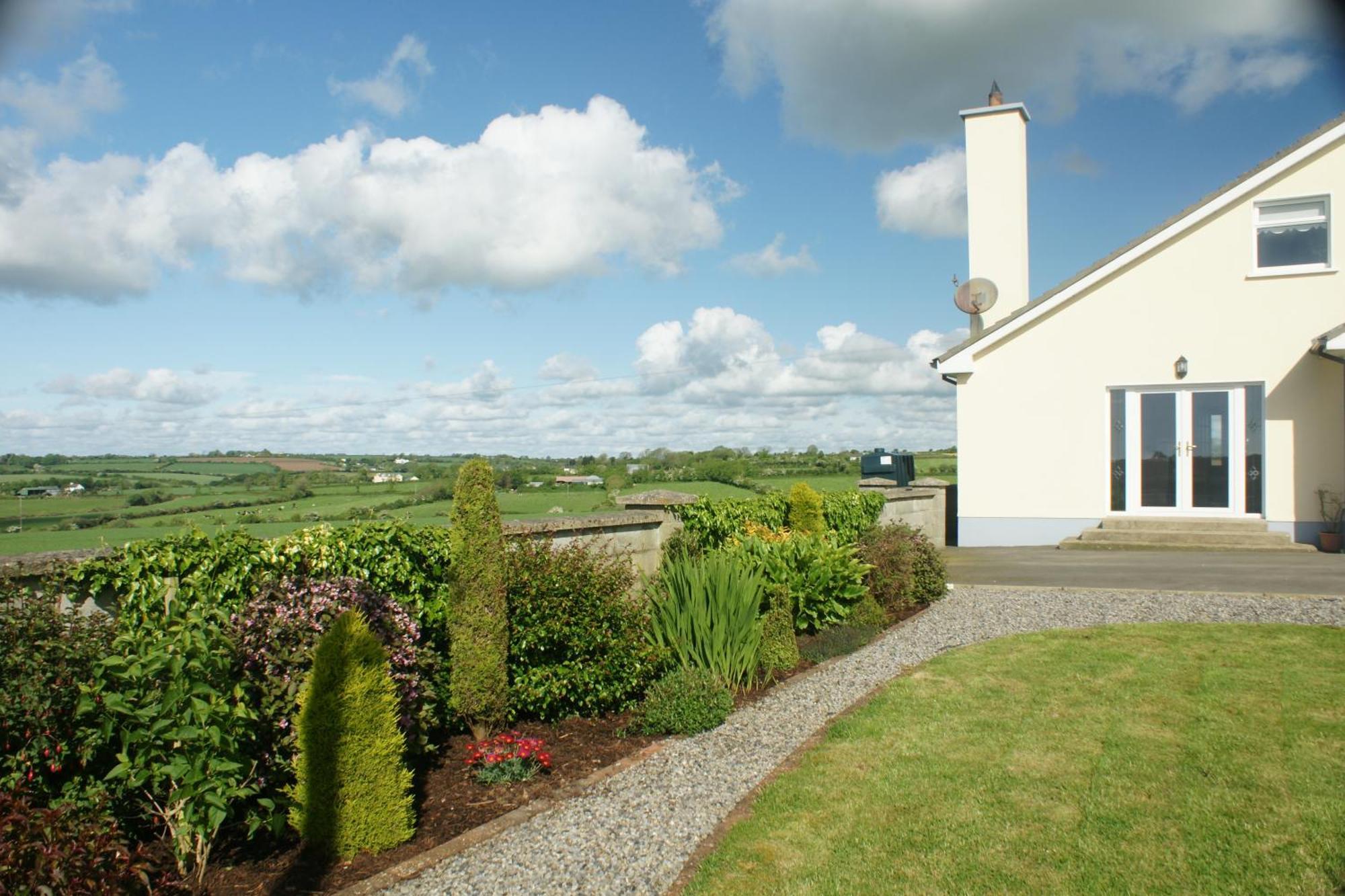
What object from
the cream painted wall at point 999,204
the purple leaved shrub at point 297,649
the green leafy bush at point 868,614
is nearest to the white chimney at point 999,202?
the cream painted wall at point 999,204

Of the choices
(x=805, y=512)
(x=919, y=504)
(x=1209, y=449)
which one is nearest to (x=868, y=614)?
(x=805, y=512)

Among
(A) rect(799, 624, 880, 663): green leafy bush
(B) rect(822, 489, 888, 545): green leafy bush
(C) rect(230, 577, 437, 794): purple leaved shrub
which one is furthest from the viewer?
(B) rect(822, 489, 888, 545): green leafy bush

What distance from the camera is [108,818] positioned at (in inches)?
148

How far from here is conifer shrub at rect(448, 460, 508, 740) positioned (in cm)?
588

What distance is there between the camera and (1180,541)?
14.6 m

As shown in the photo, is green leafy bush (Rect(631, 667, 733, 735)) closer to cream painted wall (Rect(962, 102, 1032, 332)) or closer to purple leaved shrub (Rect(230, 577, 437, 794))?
purple leaved shrub (Rect(230, 577, 437, 794))

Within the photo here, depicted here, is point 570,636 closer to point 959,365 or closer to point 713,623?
point 713,623

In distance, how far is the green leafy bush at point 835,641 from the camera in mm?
8539

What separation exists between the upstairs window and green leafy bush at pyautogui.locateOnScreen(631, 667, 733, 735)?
542 inches

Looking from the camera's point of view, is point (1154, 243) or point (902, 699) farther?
point (1154, 243)

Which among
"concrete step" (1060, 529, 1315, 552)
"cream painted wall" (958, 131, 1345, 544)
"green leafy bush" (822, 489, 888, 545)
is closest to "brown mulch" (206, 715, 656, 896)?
"green leafy bush" (822, 489, 888, 545)

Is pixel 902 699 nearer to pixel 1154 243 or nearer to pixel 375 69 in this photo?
pixel 375 69

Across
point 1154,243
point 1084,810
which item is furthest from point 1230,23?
point 1084,810

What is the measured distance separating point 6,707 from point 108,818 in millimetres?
714
